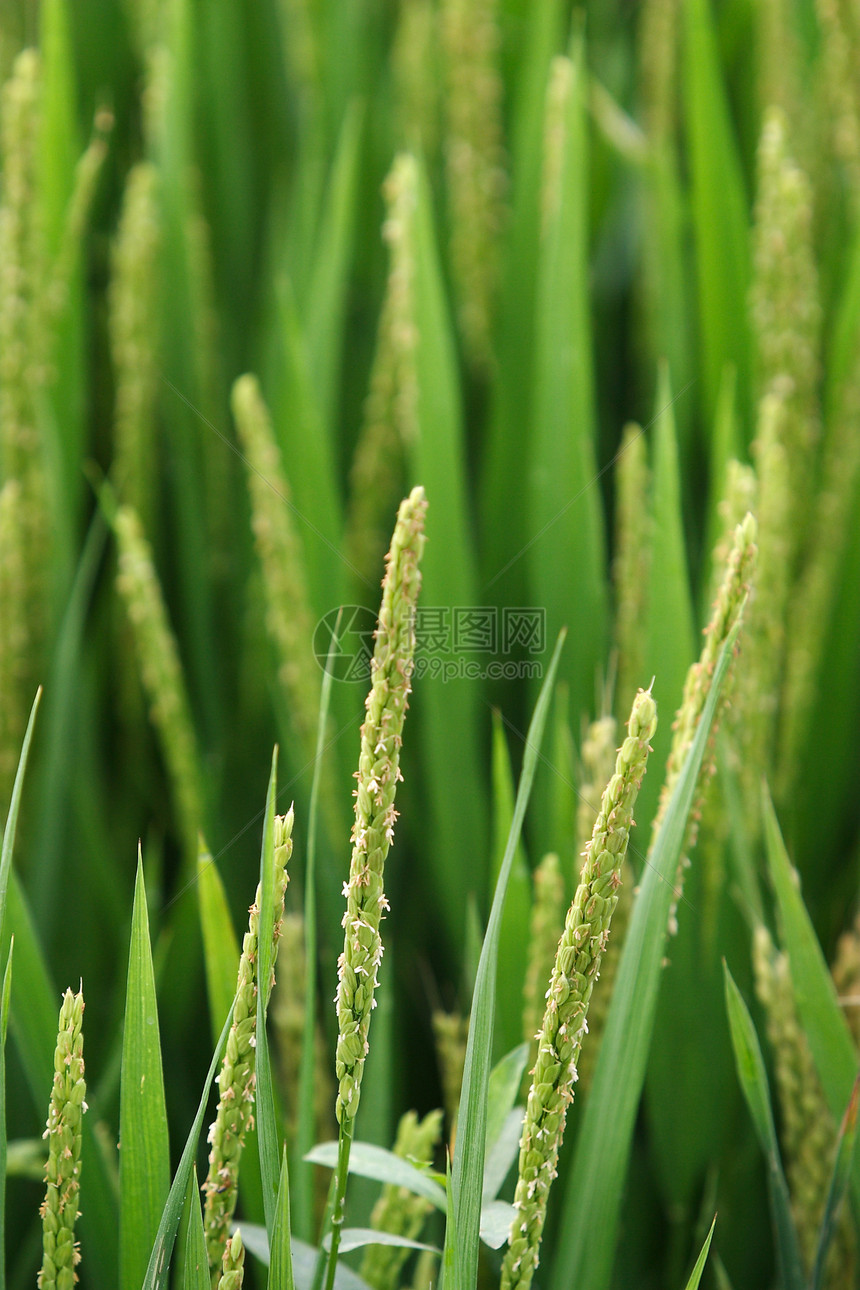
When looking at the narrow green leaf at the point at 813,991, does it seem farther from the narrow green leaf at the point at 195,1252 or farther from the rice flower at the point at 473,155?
the rice flower at the point at 473,155

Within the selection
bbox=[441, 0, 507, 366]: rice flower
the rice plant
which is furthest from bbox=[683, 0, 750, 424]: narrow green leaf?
bbox=[441, 0, 507, 366]: rice flower

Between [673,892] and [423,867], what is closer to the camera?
[673,892]

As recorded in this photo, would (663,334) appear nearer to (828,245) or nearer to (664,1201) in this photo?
(828,245)

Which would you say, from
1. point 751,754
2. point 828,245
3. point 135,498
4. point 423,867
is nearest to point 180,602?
point 135,498

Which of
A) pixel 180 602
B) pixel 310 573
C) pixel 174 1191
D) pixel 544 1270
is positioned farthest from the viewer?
pixel 180 602

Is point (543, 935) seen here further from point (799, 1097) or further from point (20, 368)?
point (20, 368)
